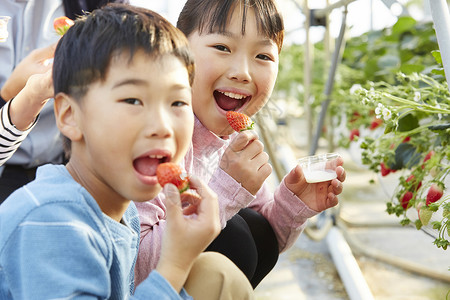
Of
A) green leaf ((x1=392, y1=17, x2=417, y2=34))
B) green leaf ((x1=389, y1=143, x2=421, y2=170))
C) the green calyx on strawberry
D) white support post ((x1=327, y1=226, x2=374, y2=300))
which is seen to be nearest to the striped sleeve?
the green calyx on strawberry

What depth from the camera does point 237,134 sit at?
1225 mm

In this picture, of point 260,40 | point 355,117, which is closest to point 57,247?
point 260,40

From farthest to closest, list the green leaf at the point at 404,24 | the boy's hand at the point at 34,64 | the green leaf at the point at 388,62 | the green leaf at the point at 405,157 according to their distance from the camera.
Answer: the green leaf at the point at 404,24, the green leaf at the point at 388,62, the green leaf at the point at 405,157, the boy's hand at the point at 34,64

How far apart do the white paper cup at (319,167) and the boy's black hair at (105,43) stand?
46cm

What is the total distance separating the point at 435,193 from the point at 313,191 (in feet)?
0.93

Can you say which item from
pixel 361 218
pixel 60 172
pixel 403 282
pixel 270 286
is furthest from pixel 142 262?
pixel 361 218

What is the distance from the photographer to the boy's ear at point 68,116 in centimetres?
93

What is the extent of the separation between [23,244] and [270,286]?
1605mm

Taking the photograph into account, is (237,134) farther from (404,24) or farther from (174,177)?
(404,24)

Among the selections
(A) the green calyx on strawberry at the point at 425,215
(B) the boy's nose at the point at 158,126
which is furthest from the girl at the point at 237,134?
(B) the boy's nose at the point at 158,126

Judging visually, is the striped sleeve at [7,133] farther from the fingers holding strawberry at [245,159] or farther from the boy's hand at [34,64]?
the fingers holding strawberry at [245,159]

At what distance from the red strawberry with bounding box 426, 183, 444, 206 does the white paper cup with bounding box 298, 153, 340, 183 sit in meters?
0.25

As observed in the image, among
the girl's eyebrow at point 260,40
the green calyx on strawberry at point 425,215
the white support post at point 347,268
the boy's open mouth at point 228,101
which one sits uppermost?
the girl's eyebrow at point 260,40

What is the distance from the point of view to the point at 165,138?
35.6 inches
